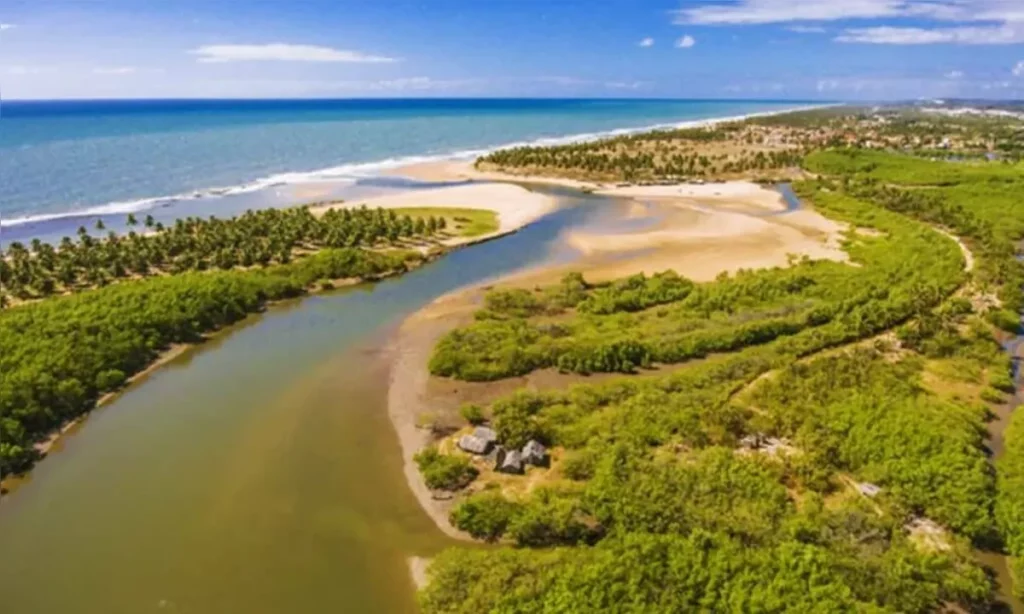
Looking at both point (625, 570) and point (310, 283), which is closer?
point (625, 570)

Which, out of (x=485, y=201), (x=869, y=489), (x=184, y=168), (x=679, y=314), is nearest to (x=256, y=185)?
(x=184, y=168)

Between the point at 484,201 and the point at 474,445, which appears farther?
the point at 484,201

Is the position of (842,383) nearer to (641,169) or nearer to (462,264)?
(462,264)

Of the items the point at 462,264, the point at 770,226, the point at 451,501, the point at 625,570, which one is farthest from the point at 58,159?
the point at 625,570

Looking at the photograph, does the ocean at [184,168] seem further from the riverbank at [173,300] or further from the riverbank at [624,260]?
the riverbank at [624,260]

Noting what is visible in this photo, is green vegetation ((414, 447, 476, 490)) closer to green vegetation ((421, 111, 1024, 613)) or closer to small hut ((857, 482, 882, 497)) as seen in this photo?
green vegetation ((421, 111, 1024, 613))

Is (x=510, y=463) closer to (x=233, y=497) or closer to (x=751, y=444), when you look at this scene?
(x=751, y=444)

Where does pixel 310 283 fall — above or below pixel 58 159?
below

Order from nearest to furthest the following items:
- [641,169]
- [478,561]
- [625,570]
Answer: [625,570] < [478,561] < [641,169]
